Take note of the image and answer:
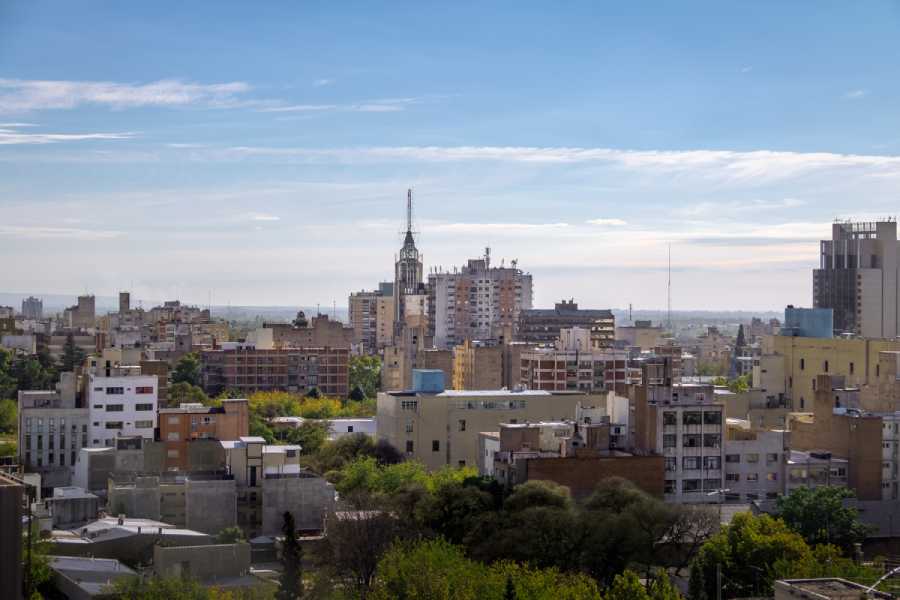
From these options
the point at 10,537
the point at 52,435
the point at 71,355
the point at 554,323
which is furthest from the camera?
the point at 554,323

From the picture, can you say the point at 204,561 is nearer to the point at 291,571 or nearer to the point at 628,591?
the point at 291,571

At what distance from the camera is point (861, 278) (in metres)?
90.6

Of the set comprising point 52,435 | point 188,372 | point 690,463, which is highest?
point 188,372

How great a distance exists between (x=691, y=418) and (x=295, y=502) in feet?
33.3

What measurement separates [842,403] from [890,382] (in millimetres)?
1679

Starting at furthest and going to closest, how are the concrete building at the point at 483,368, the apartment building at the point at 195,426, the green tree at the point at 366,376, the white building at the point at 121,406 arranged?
the green tree at the point at 366,376 → the concrete building at the point at 483,368 → the white building at the point at 121,406 → the apartment building at the point at 195,426

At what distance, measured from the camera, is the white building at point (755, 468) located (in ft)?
117

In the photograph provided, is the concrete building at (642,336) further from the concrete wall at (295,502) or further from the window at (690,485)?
the concrete wall at (295,502)

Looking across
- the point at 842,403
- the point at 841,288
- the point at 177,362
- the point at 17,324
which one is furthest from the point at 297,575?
the point at 17,324

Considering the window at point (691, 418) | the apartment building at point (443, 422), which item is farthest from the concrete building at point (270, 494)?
the window at point (691, 418)

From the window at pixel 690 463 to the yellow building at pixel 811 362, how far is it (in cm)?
1868

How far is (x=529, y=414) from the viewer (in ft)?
149

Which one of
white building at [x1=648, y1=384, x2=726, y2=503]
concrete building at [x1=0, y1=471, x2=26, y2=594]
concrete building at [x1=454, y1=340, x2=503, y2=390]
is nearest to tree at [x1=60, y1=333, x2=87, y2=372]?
concrete building at [x1=454, y1=340, x2=503, y2=390]

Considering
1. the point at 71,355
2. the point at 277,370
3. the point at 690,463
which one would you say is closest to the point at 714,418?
the point at 690,463
